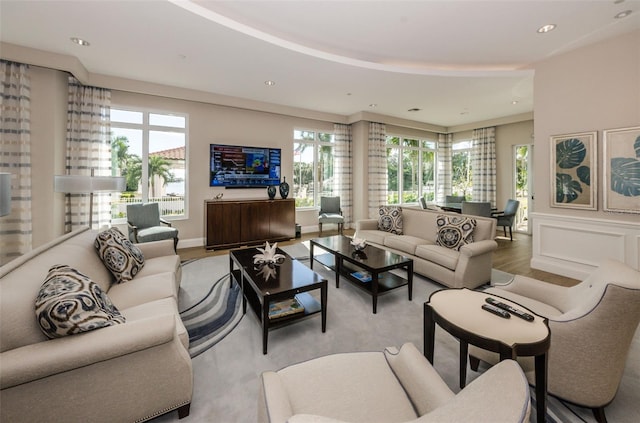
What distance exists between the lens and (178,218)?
4980 mm

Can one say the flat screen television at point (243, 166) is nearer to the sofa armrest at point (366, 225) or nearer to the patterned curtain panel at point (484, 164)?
the sofa armrest at point (366, 225)

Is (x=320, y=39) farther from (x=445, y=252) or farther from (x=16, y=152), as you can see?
(x=16, y=152)

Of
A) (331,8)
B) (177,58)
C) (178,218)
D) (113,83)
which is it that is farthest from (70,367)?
(113,83)

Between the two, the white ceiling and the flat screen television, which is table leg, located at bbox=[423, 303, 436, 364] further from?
the flat screen television

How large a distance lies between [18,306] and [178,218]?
4.05 m

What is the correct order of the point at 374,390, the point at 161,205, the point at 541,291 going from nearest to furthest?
the point at 374,390, the point at 541,291, the point at 161,205

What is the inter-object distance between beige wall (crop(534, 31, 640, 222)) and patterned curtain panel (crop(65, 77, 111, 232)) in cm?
652

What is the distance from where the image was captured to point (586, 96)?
331cm

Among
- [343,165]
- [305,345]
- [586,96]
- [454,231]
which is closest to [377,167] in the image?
[343,165]

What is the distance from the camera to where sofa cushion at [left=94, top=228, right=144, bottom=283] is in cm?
220

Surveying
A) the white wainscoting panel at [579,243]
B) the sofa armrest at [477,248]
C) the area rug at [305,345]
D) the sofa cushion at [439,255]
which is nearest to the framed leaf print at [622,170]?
the white wainscoting panel at [579,243]

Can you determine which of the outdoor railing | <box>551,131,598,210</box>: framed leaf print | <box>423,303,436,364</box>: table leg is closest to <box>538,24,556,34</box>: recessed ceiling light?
<box>551,131,598,210</box>: framed leaf print

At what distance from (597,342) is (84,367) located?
95.4 inches

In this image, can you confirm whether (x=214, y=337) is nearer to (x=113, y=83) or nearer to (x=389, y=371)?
(x=389, y=371)
